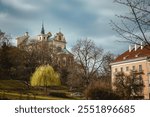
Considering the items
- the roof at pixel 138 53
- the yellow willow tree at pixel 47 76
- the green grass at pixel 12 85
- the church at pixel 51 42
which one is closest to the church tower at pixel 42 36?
the church at pixel 51 42

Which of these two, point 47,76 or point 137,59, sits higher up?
point 137,59

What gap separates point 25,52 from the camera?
351 centimetres

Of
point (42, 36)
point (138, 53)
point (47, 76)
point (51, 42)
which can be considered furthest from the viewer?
point (47, 76)

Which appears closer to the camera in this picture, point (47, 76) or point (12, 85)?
point (12, 85)

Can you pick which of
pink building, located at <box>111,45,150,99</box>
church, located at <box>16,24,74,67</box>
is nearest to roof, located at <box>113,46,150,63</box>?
pink building, located at <box>111,45,150,99</box>

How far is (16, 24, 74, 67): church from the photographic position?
316 cm

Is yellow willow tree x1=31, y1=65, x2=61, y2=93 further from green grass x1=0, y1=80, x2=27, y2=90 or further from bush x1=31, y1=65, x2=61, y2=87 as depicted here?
green grass x1=0, y1=80, x2=27, y2=90

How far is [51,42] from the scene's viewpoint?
348 cm

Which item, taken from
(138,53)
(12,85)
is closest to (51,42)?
(12,85)

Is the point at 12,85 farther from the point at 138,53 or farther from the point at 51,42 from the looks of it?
the point at 138,53

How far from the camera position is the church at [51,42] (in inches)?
125

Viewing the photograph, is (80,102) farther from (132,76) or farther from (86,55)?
(132,76)

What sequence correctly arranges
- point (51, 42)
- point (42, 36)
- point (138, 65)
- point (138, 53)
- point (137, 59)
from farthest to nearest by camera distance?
point (138, 65), point (137, 59), point (138, 53), point (51, 42), point (42, 36)

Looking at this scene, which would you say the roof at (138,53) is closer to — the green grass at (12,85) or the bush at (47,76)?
the bush at (47,76)
